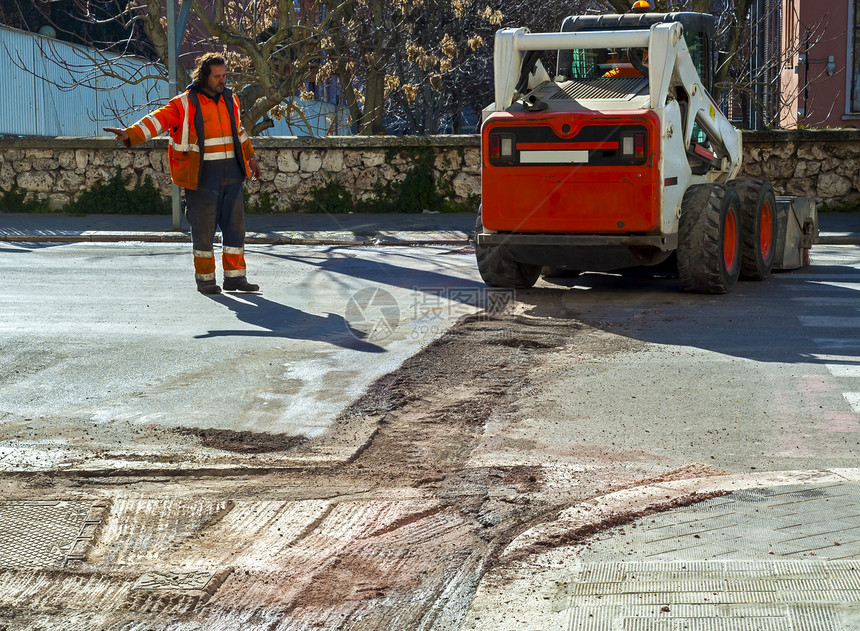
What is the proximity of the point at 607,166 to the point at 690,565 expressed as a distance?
638 cm

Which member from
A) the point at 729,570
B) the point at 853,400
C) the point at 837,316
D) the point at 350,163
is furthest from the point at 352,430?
the point at 350,163

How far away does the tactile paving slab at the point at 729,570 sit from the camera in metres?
3.60

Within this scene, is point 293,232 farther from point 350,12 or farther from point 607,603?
point 607,603

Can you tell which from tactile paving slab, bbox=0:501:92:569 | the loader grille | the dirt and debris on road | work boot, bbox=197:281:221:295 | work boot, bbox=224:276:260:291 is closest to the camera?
the dirt and debris on road

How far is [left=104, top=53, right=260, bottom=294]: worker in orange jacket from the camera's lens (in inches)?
428

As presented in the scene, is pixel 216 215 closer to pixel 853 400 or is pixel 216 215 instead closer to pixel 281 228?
pixel 281 228

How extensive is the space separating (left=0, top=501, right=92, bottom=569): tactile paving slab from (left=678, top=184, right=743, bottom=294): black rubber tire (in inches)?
270

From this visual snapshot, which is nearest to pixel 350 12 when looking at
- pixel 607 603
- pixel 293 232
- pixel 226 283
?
pixel 293 232

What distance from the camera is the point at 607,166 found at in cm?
994

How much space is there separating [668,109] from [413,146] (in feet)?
30.2

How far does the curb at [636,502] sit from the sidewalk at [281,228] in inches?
445

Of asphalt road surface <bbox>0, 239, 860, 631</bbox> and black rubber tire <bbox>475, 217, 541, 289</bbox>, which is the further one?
black rubber tire <bbox>475, 217, 541, 289</bbox>

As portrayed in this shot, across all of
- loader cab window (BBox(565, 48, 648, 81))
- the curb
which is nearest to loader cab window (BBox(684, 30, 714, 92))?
loader cab window (BBox(565, 48, 648, 81))

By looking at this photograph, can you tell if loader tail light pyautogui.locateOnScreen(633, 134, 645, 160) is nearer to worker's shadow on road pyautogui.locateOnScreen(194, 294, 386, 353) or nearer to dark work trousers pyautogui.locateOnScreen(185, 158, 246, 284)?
worker's shadow on road pyautogui.locateOnScreen(194, 294, 386, 353)
